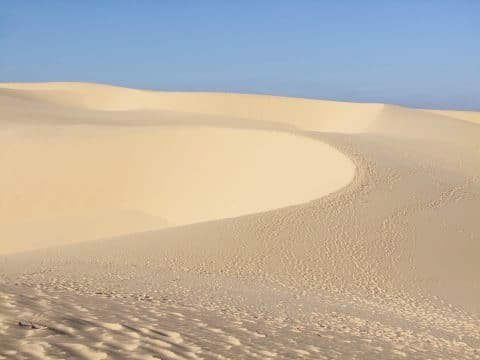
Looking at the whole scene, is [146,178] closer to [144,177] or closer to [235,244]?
[144,177]

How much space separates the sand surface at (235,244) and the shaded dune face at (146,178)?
61 mm

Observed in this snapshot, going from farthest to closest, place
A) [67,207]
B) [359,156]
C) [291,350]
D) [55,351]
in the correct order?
[67,207] < [359,156] < [291,350] < [55,351]

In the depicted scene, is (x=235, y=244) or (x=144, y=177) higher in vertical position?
(x=144, y=177)

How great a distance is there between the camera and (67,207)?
18219mm

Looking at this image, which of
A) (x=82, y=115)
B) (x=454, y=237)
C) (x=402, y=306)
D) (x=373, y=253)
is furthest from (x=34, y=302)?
(x=82, y=115)

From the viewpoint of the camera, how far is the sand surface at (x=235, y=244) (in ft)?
17.8

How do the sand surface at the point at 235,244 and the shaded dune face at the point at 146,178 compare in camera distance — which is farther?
the shaded dune face at the point at 146,178

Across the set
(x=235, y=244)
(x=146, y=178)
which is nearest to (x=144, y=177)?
(x=146, y=178)

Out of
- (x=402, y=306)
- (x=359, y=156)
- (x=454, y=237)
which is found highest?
(x=359, y=156)

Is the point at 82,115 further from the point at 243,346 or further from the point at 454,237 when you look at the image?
the point at 243,346

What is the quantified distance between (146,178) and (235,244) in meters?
9.16

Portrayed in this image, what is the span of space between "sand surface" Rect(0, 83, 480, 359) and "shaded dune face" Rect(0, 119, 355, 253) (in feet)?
0.20

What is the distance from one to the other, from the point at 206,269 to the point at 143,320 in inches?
169

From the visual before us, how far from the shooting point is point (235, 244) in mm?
10719
